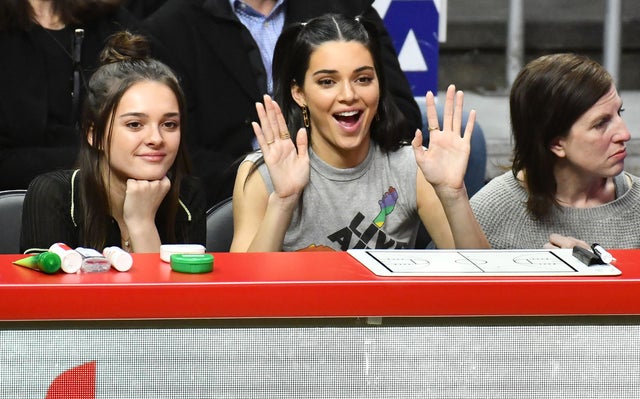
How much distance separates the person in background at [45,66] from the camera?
3172mm

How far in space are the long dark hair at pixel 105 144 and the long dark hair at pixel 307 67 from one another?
0.29 meters

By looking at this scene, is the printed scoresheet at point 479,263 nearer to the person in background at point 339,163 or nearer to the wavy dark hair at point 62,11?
the person in background at point 339,163

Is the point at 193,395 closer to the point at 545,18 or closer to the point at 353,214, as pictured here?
the point at 353,214

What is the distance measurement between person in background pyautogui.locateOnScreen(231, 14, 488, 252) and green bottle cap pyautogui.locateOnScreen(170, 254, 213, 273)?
114cm

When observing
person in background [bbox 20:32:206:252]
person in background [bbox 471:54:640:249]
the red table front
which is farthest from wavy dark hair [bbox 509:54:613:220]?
the red table front

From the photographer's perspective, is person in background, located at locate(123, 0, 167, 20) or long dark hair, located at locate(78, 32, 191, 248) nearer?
long dark hair, located at locate(78, 32, 191, 248)

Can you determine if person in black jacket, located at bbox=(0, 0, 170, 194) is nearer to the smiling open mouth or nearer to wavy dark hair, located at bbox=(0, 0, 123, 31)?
wavy dark hair, located at bbox=(0, 0, 123, 31)

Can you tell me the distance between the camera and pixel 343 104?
2611mm

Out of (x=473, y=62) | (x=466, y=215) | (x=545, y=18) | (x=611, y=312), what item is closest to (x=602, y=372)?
(x=611, y=312)

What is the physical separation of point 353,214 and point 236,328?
140cm

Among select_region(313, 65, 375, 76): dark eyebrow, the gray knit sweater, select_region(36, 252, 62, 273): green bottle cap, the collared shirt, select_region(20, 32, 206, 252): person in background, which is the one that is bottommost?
the gray knit sweater

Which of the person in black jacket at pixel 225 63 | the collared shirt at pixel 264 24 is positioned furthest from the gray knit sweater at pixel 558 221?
the collared shirt at pixel 264 24

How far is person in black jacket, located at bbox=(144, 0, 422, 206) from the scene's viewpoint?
3246 millimetres

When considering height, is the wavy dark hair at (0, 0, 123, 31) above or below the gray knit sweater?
above
